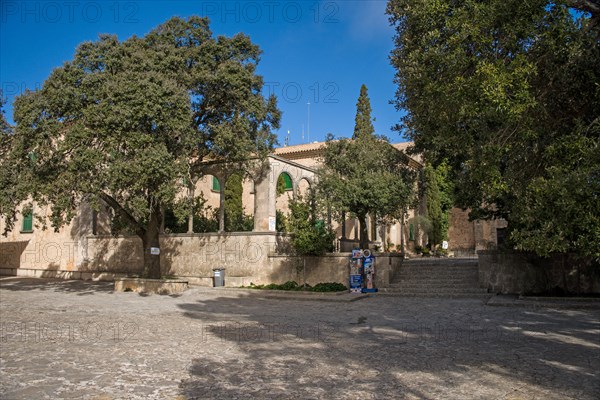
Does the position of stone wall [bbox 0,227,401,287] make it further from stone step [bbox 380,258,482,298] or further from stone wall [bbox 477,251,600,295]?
stone wall [bbox 477,251,600,295]

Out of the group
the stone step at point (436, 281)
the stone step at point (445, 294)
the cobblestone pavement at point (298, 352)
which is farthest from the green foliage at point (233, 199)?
the cobblestone pavement at point (298, 352)

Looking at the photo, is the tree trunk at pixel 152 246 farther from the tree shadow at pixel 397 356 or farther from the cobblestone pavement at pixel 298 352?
the tree shadow at pixel 397 356

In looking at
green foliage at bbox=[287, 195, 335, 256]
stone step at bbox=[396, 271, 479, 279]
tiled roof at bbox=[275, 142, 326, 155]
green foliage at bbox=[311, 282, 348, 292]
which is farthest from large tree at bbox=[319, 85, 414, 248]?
tiled roof at bbox=[275, 142, 326, 155]

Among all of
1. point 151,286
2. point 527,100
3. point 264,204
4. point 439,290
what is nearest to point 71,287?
point 151,286

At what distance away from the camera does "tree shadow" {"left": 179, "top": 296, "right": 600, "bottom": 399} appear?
5.70m

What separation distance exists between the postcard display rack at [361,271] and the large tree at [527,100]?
419 inches

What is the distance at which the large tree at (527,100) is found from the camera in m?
5.42

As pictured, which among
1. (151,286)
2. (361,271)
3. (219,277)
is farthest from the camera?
(219,277)

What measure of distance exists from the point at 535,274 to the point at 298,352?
40.1 feet

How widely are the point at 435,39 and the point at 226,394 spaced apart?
6058 mm

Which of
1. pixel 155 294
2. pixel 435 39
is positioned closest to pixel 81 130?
pixel 155 294

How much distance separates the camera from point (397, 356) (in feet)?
24.6

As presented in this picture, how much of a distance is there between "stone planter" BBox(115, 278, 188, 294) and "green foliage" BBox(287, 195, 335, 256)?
4658 millimetres

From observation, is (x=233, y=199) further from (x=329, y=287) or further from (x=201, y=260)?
(x=329, y=287)
